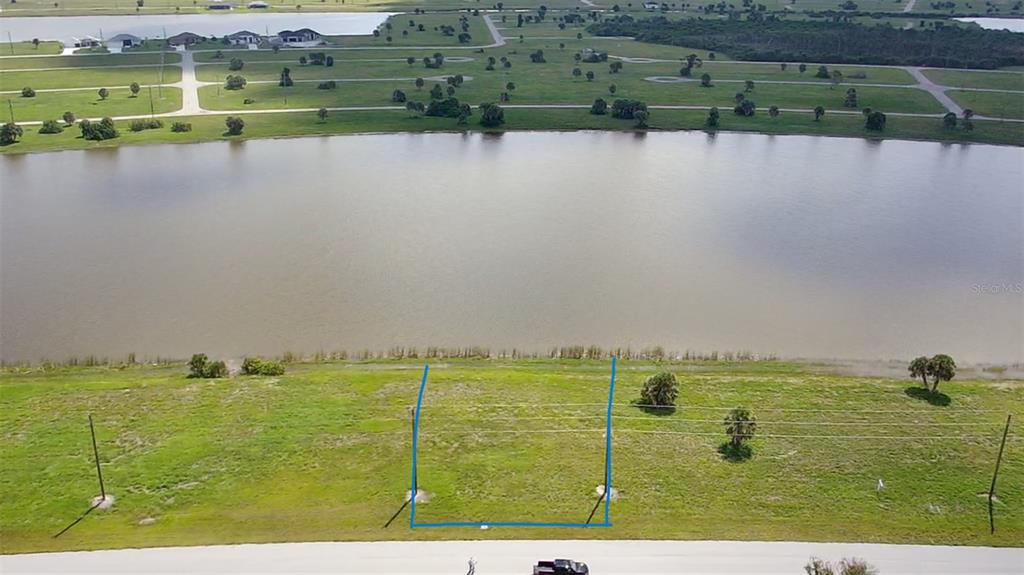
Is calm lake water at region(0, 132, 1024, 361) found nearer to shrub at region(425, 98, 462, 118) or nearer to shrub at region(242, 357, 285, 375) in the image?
shrub at region(242, 357, 285, 375)

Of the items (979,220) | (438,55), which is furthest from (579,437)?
(438,55)

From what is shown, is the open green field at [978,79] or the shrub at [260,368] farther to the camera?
the open green field at [978,79]

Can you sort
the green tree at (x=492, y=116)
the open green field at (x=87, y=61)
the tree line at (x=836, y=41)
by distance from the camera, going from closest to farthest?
the green tree at (x=492, y=116)
the open green field at (x=87, y=61)
the tree line at (x=836, y=41)

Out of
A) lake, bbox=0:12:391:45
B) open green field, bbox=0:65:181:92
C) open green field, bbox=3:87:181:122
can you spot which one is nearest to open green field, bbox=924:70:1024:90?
open green field, bbox=3:87:181:122

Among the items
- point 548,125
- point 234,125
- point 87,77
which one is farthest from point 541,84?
point 87,77

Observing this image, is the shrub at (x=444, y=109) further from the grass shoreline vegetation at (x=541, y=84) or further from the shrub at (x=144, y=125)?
the shrub at (x=144, y=125)

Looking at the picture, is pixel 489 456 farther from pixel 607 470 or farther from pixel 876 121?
pixel 876 121

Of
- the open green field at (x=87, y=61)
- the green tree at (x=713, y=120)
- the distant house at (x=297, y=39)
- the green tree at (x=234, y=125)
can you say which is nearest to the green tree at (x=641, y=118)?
the green tree at (x=713, y=120)
